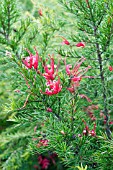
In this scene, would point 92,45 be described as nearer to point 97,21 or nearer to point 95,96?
point 97,21

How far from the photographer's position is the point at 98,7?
118 cm

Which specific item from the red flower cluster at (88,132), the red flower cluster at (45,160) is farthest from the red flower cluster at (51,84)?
the red flower cluster at (45,160)

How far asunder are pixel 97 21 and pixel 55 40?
1.79 ft

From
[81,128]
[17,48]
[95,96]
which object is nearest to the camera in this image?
[81,128]

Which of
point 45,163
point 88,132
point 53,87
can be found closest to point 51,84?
point 53,87

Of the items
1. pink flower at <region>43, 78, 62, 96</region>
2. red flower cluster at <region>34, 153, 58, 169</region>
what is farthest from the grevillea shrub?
red flower cluster at <region>34, 153, 58, 169</region>

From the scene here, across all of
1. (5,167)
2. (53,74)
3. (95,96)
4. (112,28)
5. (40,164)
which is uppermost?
(112,28)

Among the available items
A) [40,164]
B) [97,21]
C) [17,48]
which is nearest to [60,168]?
[40,164]

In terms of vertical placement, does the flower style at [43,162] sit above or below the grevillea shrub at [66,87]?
below

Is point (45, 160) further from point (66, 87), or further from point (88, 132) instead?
point (66, 87)

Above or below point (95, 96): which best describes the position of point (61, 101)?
above

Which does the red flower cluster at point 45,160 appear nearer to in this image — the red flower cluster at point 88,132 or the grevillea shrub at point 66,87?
the grevillea shrub at point 66,87

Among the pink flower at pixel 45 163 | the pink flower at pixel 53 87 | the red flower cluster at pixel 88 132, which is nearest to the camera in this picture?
the pink flower at pixel 53 87

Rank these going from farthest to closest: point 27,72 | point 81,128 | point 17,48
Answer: point 17,48 < point 81,128 < point 27,72
